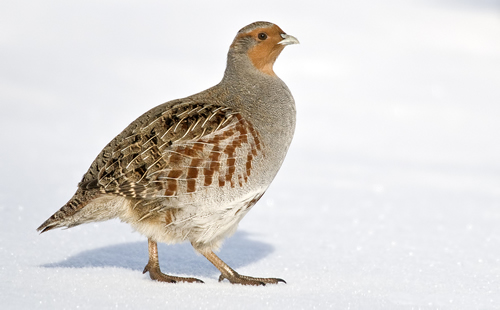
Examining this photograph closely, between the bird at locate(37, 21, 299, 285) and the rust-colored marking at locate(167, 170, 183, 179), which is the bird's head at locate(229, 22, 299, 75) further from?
the rust-colored marking at locate(167, 170, 183, 179)

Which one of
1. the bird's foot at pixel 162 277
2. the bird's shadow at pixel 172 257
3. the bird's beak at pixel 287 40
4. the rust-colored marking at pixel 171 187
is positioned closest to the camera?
the rust-colored marking at pixel 171 187

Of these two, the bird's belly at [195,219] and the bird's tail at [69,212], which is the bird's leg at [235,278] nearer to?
the bird's belly at [195,219]

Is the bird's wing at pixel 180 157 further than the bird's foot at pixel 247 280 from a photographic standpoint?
No

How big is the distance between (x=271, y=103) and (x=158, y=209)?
2.86 ft

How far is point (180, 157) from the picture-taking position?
317cm

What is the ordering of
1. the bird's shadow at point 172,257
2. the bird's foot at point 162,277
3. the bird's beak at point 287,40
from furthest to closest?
the bird's shadow at point 172,257 → the bird's beak at point 287,40 → the bird's foot at point 162,277

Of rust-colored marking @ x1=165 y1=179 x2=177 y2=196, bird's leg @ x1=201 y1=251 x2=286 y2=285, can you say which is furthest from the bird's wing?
bird's leg @ x1=201 y1=251 x2=286 y2=285

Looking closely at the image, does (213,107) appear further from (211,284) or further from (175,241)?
(211,284)

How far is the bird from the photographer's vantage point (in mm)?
3166

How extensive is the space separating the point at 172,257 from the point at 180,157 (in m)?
1.19

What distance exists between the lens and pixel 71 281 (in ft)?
10.6

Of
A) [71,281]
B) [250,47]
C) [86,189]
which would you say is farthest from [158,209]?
[250,47]

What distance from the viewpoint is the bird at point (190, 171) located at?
317cm

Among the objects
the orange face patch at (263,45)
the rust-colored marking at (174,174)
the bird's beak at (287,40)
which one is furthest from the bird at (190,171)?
the bird's beak at (287,40)
